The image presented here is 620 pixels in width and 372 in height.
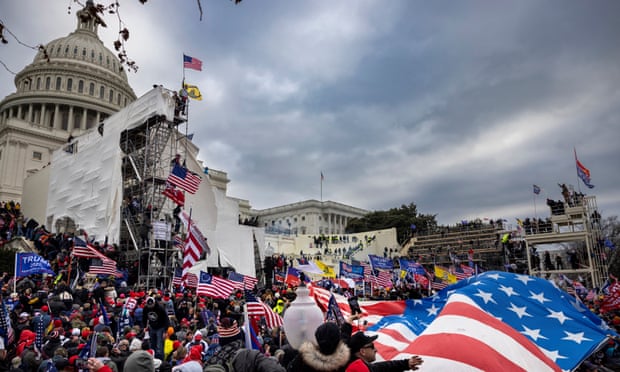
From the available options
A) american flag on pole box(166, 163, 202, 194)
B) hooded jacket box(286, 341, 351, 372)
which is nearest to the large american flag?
american flag on pole box(166, 163, 202, 194)

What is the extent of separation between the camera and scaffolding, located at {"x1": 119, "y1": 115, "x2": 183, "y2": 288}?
2366cm

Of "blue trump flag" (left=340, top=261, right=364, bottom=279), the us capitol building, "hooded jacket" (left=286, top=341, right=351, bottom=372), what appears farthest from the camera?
the us capitol building

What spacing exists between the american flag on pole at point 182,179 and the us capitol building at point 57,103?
40623 mm

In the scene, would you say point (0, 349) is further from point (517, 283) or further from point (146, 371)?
point (517, 283)

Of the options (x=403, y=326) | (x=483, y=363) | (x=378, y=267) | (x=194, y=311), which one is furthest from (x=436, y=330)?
(x=378, y=267)

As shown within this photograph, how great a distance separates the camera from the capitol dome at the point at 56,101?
6019 cm

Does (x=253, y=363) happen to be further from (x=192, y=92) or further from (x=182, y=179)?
(x=192, y=92)

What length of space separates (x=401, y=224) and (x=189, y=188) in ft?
165

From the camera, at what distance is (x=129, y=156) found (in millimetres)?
27656

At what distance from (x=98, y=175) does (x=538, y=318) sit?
Answer: 30.0 metres

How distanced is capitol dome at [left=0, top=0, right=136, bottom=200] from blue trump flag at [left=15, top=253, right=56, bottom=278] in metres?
56.5

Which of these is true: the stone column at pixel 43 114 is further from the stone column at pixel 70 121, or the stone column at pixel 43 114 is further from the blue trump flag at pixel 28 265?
the blue trump flag at pixel 28 265

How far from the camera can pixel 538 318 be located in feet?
27.2

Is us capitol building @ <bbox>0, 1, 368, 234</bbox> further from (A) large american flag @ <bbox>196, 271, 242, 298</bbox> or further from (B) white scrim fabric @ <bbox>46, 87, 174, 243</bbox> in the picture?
(A) large american flag @ <bbox>196, 271, 242, 298</bbox>
